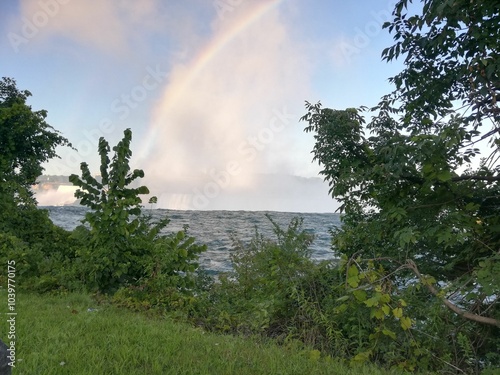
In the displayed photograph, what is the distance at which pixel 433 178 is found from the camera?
4676 mm

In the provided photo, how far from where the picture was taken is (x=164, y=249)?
8273 millimetres

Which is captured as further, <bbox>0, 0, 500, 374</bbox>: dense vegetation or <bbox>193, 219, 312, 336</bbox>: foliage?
<bbox>193, 219, 312, 336</bbox>: foliage

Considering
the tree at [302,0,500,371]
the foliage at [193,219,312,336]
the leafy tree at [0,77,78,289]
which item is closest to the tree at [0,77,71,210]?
the leafy tree at [0,77,78,289]

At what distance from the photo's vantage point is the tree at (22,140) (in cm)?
1449

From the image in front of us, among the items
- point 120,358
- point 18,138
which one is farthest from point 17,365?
point 18,138

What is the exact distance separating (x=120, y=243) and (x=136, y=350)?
163 inches

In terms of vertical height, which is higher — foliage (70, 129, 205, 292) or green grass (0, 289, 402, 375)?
foliage (70, 129, 205, 292)

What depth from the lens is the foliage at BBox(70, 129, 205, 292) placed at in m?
7.88

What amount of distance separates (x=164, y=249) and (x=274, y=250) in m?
2.67

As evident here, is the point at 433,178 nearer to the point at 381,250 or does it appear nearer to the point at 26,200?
the point at 381,250

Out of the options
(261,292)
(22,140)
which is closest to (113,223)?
(261,292)

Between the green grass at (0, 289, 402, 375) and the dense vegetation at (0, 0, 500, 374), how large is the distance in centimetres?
75

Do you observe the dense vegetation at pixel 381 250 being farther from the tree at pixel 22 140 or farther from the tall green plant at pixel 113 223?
the tree at pixel 22 140

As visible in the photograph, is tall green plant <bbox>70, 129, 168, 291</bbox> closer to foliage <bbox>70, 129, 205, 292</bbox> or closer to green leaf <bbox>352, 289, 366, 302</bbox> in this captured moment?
foliage <bbox>70, 129, 205, 292</bbox>
